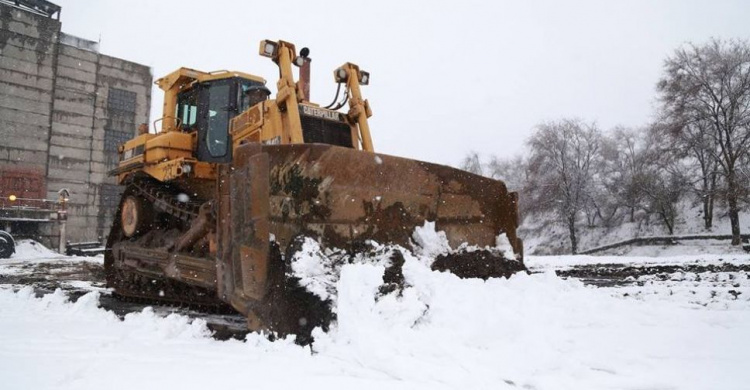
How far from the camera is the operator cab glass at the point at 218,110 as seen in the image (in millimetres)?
6516

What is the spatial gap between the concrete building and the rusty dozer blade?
83.3 feet

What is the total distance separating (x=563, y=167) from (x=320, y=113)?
27.7 meters

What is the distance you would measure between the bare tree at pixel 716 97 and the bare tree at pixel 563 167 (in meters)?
6.45

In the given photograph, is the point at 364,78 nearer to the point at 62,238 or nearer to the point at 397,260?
the point at 397,260

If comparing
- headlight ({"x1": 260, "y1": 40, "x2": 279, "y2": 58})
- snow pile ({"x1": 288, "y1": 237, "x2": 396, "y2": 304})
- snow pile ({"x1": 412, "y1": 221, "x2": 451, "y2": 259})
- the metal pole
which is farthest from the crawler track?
the metal pole

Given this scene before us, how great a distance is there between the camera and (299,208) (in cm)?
398

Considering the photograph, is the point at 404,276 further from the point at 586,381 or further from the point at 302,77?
the point at 302,77

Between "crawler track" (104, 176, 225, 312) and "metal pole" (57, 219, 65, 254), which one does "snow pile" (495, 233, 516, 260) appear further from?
"metal pole" (57, 219, 65, 254)

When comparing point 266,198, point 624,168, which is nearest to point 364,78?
point 266,198

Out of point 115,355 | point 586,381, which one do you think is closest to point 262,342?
point 115,355

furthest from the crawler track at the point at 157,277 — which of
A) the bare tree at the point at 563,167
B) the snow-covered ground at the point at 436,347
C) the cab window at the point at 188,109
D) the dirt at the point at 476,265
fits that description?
the bare tree at the point at 563,167

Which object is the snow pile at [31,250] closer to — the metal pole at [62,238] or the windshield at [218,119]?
the metal pole at [62,238]

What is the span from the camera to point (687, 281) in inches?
256

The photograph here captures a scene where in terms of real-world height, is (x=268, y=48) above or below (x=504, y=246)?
above
